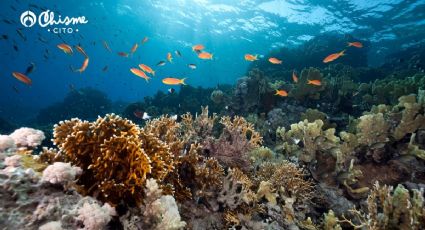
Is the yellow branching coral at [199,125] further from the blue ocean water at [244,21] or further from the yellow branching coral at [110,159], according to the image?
the blue ocean water at [244,21]

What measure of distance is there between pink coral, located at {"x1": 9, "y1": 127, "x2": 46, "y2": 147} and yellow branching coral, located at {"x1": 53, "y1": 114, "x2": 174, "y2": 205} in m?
0.23

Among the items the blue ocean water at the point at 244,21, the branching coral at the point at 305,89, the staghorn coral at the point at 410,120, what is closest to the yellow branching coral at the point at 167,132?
the staghorn coral at the point at 410,120

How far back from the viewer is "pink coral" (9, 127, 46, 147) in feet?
10.2

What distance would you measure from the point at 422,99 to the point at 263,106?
225 inches

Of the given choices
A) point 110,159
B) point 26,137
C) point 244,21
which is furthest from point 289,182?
point 244,21

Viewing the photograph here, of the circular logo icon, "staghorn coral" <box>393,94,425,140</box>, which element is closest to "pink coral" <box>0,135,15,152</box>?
Result: "staghorn coral" <box>393,94,425,140</box>

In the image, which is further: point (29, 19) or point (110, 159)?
point (29, 19)

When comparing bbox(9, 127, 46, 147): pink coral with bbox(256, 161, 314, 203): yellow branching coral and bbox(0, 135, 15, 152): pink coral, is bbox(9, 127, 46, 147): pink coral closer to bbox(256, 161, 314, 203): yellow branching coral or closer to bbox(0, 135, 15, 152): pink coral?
bbox(0, 135, 15, 152): pink coral

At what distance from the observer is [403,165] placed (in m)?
5.83

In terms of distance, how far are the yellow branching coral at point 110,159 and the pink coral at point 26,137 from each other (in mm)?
232

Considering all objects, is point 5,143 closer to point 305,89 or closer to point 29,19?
point 305,89

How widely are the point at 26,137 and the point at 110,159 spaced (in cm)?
118

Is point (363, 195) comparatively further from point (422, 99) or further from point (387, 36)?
point (387, 36)

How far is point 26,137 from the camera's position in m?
3.16
